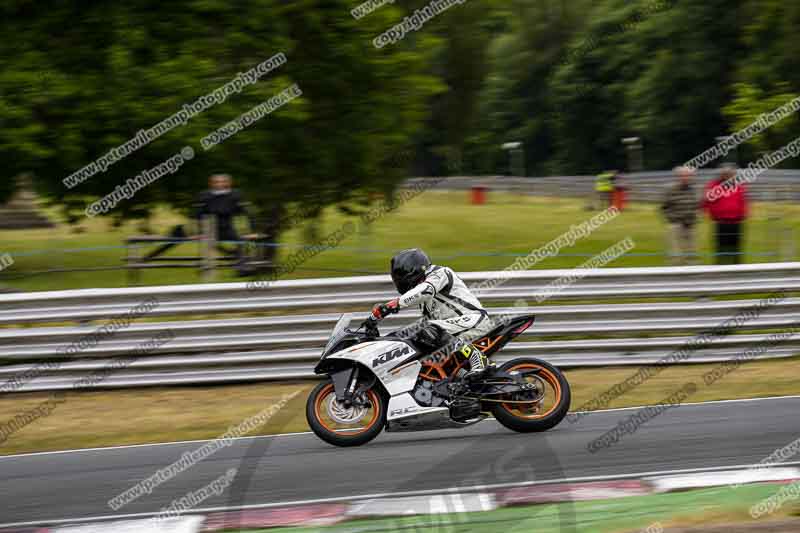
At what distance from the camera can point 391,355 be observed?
8.73m

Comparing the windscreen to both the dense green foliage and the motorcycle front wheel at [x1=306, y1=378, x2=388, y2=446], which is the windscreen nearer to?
the motorcycle front wheel at [x1=306, y1=378, x2=388, y2=446]

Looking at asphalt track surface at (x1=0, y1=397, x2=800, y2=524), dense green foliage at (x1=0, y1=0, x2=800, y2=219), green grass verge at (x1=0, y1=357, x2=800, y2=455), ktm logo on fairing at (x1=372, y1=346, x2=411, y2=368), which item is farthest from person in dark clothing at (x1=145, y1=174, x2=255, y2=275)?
ktm logo on fairing at (x1=372, y1=346, x2=411, y2=368)

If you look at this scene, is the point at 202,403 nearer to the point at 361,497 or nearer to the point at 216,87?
the point at 361,497

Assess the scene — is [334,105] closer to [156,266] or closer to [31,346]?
[156,266]

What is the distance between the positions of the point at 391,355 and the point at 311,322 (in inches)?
117

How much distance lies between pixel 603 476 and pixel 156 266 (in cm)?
856

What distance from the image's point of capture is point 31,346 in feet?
37.2

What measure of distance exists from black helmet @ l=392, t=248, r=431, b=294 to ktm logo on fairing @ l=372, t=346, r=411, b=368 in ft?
1.60

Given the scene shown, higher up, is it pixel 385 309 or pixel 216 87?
pixel 216 87

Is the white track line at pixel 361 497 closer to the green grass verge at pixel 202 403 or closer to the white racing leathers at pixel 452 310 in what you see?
the white racing leathers at pixel 452 310

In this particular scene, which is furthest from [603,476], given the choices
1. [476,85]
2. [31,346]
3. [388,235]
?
[476,85]

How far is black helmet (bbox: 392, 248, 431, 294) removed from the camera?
8.80m

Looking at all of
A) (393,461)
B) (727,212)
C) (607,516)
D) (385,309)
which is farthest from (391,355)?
(727,212)

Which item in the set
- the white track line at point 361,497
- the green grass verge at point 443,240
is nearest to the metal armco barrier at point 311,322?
the green grass verge at point 443,240
